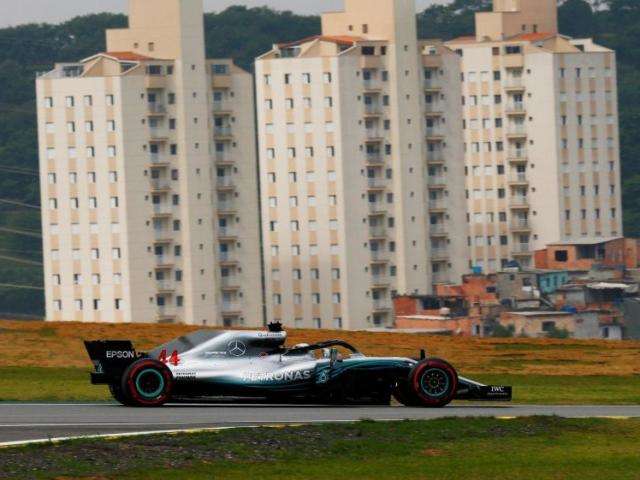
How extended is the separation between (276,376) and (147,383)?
8.45 feet

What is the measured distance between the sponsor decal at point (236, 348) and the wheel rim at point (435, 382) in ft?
11.5

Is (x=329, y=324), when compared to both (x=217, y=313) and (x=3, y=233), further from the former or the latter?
(x=3, y=233)

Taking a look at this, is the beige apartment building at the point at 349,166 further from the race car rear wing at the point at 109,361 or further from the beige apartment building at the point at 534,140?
the race car rear wing at the point at 109,361

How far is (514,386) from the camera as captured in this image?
157ft

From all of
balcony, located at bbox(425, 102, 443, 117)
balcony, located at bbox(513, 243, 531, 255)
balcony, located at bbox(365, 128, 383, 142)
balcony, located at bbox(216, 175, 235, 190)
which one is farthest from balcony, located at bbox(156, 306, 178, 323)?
balcony, located at bbox(513, 243, 531, 255)

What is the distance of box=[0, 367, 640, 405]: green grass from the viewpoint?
1660 inches

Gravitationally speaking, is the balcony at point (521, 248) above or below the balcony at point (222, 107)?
below

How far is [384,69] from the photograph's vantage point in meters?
163

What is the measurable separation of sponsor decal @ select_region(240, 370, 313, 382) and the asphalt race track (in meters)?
0.54

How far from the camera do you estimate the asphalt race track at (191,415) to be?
1257 inches

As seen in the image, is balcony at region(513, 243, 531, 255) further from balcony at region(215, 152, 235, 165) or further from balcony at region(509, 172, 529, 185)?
balcony at region(215, 152, 235, 165)

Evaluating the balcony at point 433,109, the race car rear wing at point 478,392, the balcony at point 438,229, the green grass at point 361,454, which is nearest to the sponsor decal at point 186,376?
the race car rear wing at point 478,392

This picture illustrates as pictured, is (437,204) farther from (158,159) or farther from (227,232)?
(158,159)

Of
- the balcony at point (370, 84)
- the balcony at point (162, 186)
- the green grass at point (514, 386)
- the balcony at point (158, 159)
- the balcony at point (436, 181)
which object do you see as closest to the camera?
the green grass at point (514, 386)
